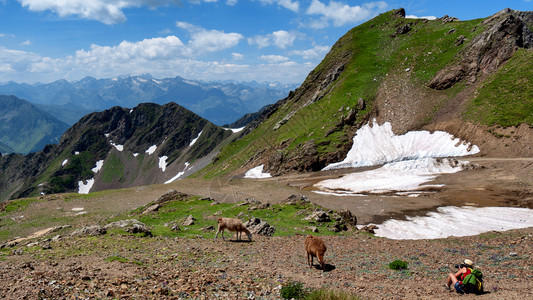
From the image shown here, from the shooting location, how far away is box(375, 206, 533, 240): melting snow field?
106 feet

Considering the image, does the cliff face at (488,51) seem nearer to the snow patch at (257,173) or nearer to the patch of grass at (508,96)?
the patch of grass at (508,96)

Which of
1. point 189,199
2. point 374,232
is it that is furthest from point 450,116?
point 189,199

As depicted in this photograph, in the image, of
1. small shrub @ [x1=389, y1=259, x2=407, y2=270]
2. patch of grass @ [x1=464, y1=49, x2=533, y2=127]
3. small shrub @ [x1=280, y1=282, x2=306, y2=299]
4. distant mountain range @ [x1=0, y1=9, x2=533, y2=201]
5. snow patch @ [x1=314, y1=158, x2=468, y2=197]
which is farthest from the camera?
distant mountain range @ [x1=0, y1=9, x2=533, y2=201]

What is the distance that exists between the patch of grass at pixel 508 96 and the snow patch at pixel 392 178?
20.2m

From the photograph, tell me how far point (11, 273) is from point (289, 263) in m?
13.4

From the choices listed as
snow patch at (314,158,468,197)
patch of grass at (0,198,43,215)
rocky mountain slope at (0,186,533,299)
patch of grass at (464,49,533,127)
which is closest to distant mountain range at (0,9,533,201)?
patch of grass at (464,49,533,127)

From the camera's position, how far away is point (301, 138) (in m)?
94.5

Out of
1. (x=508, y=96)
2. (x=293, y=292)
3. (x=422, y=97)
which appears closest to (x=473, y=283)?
(x=293, y=292)

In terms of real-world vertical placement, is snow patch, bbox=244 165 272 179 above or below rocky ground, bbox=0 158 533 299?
above

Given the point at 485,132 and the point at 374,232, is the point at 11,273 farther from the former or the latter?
the point at 485,132

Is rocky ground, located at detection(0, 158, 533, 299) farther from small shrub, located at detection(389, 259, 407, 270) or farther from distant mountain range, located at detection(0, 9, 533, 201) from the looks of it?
distant mountain range, located at detection(0, 9, 533, 201)

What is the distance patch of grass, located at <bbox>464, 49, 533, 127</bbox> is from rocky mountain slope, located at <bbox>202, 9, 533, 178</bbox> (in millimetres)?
199

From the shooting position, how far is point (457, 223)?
116 ft

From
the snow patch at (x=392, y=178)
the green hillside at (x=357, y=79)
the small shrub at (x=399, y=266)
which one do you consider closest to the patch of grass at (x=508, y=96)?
the green hillside at (x=357, y=79)
